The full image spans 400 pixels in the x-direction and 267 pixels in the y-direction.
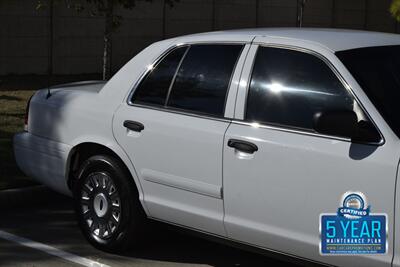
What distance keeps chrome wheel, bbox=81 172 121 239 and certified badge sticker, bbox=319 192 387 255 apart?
71.7 inches

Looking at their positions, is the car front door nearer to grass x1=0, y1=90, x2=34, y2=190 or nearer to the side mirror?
the side mirror

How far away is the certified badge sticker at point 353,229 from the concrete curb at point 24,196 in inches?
150

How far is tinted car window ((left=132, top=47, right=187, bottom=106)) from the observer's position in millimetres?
5316

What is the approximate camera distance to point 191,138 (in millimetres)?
4879

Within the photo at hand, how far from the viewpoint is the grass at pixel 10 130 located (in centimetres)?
743

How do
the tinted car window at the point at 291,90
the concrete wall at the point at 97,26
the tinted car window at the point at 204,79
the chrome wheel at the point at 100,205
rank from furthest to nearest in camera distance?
the concrete wall at the point at 97,26 → the chrome wheel at the point at 100,205 → the tinted car window at the point at 204,79 → the tinted car window at the point at 291,90

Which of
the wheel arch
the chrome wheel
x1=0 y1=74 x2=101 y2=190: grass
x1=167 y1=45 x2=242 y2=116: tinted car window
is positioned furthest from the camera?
x1=0 y1=74 x2=101 y2=190: grass

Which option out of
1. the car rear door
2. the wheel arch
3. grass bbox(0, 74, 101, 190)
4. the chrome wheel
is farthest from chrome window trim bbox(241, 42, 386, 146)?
grass bbox(0, 74, 101, 190)

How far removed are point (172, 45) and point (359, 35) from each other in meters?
1.39

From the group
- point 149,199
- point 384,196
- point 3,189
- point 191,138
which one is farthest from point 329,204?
point 3,189

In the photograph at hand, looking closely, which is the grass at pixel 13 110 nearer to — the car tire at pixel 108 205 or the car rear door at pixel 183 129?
the car tire at pixel 108 205

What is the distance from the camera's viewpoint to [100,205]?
5.61 meters

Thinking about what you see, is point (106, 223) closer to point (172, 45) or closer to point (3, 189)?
point (172, 45)

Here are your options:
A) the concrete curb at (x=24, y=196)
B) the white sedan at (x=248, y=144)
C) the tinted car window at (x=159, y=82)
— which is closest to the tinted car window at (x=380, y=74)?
the white sedan at (x=248, y=144)
